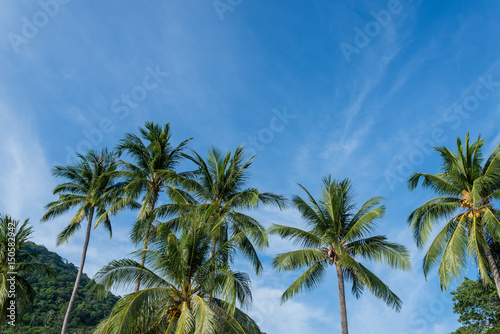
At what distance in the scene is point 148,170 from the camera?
2139 cm

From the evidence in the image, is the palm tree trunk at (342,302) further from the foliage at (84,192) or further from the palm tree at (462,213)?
the foliage at (84,192)

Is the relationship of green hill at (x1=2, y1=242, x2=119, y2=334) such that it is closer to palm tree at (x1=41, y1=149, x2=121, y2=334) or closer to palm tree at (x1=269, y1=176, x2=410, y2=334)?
palm tree at (x1=41, y1=149, x2=121, y2=334)

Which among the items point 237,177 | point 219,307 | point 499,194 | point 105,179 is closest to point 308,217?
point 237,177

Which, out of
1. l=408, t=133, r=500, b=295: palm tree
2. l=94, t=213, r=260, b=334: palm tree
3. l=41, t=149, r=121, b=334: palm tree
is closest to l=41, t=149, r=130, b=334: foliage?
l=41, t=149, r=121, b=334: palm tree

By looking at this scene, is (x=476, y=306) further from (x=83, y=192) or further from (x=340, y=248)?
(x=83, y=192)

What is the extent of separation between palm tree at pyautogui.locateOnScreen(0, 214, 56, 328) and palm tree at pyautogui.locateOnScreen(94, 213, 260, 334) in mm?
9897

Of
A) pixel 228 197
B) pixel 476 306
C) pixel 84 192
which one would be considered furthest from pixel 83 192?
pixel 476 306

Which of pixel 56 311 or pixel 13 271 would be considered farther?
pixel 56 311

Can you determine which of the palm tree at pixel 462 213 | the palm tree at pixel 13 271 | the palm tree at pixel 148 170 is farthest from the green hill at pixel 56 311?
the palm tree at pixel 462 213

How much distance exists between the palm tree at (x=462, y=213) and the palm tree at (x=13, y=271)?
21.0 metres
